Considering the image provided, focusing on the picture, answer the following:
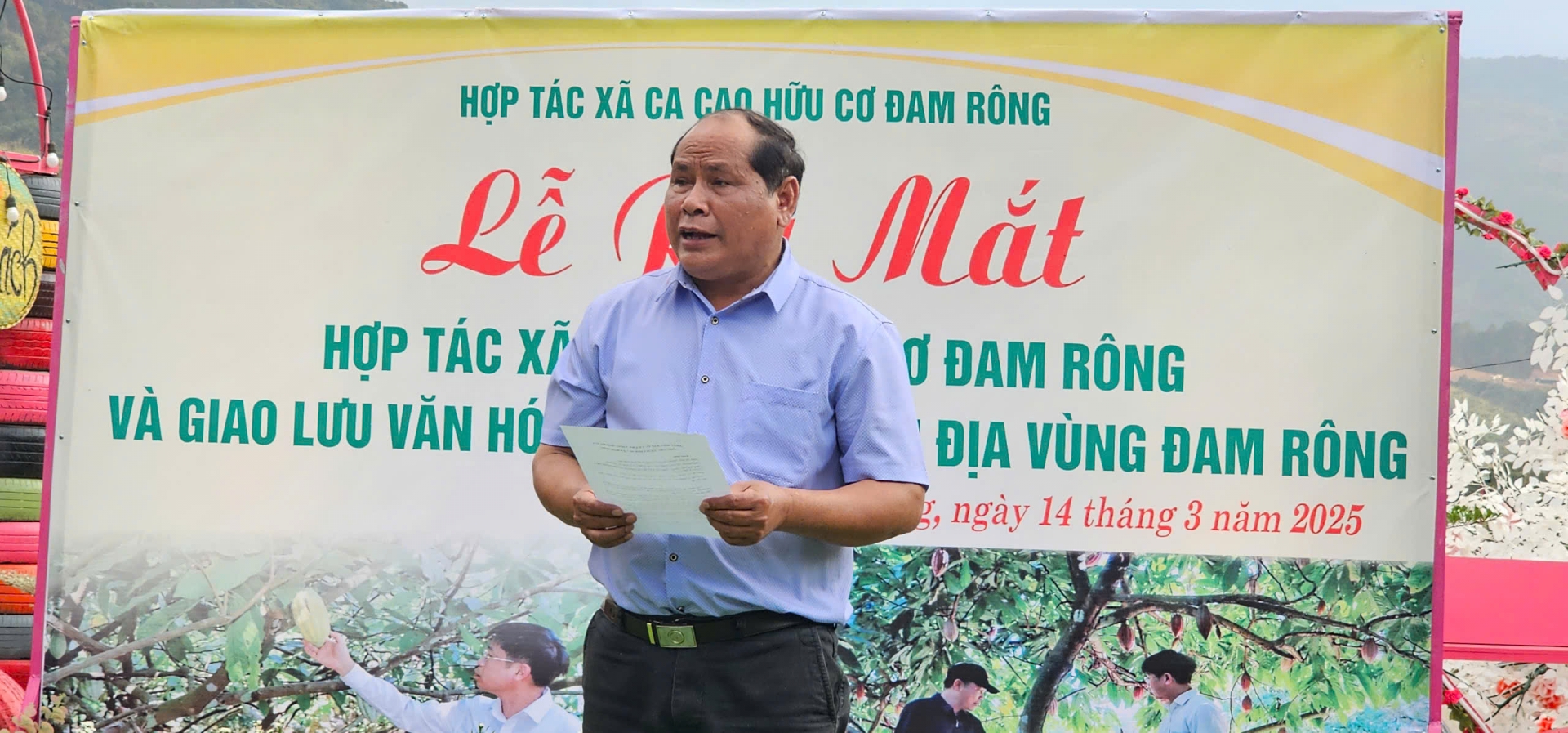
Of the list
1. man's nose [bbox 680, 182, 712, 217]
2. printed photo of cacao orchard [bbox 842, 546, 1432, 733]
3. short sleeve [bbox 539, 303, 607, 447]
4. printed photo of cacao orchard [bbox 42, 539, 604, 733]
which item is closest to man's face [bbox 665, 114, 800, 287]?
man's nose [bbox 680, 182, 712, 217]

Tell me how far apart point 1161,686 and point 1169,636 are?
5.2 inches

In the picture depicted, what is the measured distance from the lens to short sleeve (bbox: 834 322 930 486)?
184 cm

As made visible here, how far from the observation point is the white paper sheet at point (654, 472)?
62.8 inches

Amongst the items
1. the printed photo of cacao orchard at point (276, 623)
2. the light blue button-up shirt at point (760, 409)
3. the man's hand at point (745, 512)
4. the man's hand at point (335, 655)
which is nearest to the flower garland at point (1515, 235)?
the light blue button-up shirt at point (760, 409)

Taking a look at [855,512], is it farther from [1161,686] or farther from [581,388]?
[1161,686]

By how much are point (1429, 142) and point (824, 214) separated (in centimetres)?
156

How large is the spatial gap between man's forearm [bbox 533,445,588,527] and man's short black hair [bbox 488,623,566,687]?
5.29 ft

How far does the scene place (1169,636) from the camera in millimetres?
3338

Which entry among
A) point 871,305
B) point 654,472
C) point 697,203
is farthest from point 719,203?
point 871,305

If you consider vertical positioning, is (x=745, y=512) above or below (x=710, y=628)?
above

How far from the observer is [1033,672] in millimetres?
3355

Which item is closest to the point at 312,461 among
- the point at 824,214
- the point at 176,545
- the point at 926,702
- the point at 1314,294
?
the point at 176,545

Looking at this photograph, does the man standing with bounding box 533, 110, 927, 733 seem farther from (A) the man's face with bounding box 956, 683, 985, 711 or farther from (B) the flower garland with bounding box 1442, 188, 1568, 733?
(B) the flower garland with bounding box 1442, 188, 1568, 733

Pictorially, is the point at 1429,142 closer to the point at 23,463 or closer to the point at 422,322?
the point at 422,322
